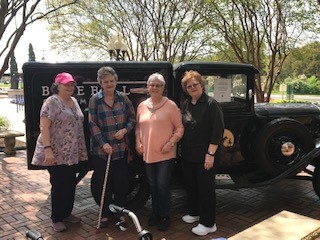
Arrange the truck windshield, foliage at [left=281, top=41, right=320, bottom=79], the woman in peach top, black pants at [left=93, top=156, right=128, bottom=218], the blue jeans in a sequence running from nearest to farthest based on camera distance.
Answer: the woman in peach top → the blue jeans → black pants at [left=93, top=156, right=128, bottom=218] → the truck windshield → foliage at [left=281, top=41, right=320, bottom=79]

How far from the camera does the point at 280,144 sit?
4.09m

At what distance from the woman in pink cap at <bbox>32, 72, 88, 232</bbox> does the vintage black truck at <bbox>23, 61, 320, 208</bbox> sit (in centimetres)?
38

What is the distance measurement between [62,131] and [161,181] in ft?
3.77

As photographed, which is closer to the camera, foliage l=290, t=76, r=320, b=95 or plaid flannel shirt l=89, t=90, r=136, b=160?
plaid flannel shirt l=89, t=90, r=136, b=160

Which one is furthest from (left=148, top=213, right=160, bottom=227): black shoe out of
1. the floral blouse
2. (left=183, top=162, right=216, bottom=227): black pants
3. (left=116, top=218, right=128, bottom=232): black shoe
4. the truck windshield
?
the truck windshield

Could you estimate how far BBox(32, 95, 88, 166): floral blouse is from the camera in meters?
3.40

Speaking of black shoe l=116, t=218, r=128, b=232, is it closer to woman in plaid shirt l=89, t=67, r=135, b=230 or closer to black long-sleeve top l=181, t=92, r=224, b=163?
woman in plaid shirt l=89, t=67, r=135, b=230

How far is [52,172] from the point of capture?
11.7 ft

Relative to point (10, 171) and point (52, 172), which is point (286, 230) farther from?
point (10, 171)

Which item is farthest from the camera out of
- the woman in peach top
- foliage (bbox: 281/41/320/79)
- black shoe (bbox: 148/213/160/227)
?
foliage (bbox: 281/41/320/79)

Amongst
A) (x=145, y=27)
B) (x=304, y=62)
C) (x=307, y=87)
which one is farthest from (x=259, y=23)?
(x=307, y=87)

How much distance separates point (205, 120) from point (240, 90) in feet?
3.59

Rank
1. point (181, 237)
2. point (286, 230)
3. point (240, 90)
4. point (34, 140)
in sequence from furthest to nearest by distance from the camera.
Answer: point (240, 90)
point (34, 140)
point (181, 237)
point (286, 230)

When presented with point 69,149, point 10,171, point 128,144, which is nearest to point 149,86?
point 128,144
